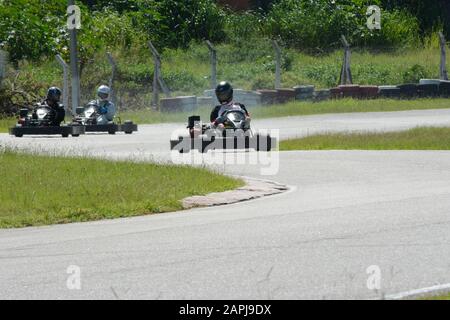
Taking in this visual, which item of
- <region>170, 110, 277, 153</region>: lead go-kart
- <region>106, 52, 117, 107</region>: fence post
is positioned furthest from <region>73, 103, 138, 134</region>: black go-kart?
<region>106, 52, 117, 107</region>: fence post

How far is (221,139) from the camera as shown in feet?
72.4

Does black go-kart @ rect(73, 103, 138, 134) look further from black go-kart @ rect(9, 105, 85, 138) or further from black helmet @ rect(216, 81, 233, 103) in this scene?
black helmet @ rect(216, 81, 233, 103)

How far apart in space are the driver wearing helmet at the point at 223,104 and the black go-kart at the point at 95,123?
5.12 meters

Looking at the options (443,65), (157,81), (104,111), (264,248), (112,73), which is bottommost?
(264,248)

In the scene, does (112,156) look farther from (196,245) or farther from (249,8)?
(249,8)

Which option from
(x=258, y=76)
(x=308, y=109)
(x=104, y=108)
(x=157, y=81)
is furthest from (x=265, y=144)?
(x=258, y=76)

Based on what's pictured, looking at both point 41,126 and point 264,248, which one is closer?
point 264,248

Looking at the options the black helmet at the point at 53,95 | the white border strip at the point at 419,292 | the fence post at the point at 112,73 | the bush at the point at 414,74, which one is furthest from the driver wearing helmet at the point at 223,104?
the bush at the point at 414,74

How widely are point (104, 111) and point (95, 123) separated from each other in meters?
0.42

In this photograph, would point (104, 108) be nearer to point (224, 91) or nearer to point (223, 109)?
point (223, 109)

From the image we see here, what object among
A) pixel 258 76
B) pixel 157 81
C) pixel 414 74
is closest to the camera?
pixel 157 81

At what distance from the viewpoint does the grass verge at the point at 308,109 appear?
107 feet

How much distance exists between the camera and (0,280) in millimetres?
8914
